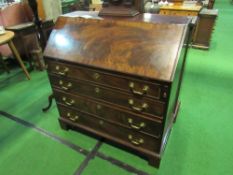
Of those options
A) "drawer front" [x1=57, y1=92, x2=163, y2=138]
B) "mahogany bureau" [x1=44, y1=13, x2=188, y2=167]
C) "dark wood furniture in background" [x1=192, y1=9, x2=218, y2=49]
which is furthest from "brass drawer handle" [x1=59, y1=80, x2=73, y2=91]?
"dark wood furniture in background" [x1=192, y1=9, x2=218, y2=49]

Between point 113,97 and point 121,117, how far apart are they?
0.18 metres

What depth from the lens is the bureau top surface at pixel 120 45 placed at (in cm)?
105

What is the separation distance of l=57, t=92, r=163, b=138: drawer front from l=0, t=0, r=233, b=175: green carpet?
342 mm

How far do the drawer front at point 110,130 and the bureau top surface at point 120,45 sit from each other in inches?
20.3

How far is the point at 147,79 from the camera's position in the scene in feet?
3.43

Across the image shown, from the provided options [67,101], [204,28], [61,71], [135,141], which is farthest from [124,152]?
[204,28]

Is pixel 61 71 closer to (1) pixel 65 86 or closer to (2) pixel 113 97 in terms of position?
(1) pixel 65 86

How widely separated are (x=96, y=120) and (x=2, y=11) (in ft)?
8.48

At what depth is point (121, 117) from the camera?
133cm

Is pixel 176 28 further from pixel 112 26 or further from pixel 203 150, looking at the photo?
pixel 203 150

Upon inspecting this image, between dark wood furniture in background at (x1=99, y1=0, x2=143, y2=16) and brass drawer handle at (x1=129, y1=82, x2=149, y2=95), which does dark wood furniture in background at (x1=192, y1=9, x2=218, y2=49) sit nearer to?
dark wood furniture in background at (x1=99, y1=0, x2=143, y2=16)

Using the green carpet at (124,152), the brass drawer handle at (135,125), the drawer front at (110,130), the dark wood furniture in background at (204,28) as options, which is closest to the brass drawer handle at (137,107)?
the brass drawer handle at (135,125)

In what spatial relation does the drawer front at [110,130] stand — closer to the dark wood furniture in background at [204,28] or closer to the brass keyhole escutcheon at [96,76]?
the brass keyhole escutcheon at [96,76]

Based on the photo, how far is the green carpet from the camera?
142cm
